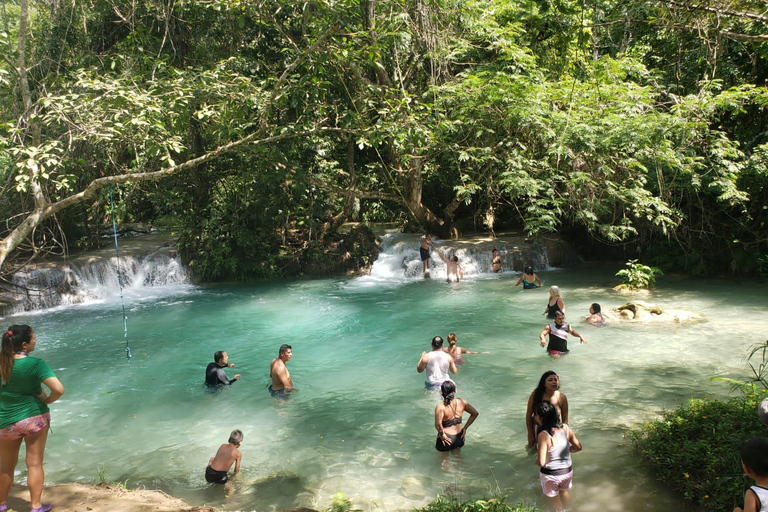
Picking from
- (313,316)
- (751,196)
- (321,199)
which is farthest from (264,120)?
(751,196)

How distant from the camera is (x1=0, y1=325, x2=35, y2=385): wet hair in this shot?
14.6ft

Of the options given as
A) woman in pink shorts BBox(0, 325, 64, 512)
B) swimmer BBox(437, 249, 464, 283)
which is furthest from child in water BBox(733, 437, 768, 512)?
swimmer BBox(437, 249, 464, 283)

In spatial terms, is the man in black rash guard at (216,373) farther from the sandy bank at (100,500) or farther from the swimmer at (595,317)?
the swimmer at (595,317)

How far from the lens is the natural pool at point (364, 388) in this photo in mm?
6066

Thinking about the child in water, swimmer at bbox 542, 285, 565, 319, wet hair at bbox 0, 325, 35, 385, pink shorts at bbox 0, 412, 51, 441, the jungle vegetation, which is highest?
the jungle vegetation

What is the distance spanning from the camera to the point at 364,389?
905 cm

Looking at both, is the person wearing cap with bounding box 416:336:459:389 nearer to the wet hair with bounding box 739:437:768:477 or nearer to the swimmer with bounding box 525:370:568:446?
the swimmer with bounding box 525:370:568:446

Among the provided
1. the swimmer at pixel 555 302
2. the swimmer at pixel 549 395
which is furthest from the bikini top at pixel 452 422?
the swimmer at pixel 555 302

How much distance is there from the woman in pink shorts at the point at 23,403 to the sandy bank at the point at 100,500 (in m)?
0.38

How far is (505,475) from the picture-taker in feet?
19.8

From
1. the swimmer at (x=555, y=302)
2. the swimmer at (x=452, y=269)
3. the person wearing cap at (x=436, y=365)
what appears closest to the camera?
the person wearing cap at (x=436, y=365)

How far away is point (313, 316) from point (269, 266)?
6.09 m

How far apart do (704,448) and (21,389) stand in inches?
252

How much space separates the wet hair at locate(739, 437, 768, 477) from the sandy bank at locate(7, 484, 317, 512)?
3.53 meters
